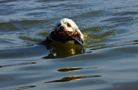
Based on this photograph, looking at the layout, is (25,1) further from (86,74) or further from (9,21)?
(86,74)

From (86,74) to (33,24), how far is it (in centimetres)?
629

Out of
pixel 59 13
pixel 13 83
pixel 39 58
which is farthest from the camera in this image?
pixel 59 13

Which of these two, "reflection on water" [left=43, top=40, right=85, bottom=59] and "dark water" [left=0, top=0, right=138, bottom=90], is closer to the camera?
"dark water" [left=0, top=0, right=138, bottom=90]

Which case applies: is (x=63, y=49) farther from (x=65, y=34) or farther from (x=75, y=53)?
(x=75, y=53)

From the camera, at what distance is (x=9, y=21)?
32.3 ft

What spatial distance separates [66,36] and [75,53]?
73 centimetres

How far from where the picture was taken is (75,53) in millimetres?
5395

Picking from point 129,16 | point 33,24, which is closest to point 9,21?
point 33,24

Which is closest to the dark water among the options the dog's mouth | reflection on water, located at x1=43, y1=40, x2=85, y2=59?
reflection on water, located at x1=43, y1=40, x2=85, y2=59

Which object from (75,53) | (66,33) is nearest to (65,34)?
(66,33)

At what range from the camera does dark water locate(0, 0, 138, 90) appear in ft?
11.3

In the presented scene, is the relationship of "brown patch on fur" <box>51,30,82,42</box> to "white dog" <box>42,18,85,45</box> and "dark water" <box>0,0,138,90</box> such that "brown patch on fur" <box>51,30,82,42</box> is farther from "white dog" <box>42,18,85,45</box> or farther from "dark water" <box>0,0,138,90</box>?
"dark water" <box>0,0,138,90</box>

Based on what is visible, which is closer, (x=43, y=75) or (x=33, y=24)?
(x=43, y=75)

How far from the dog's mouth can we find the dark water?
231 mm
